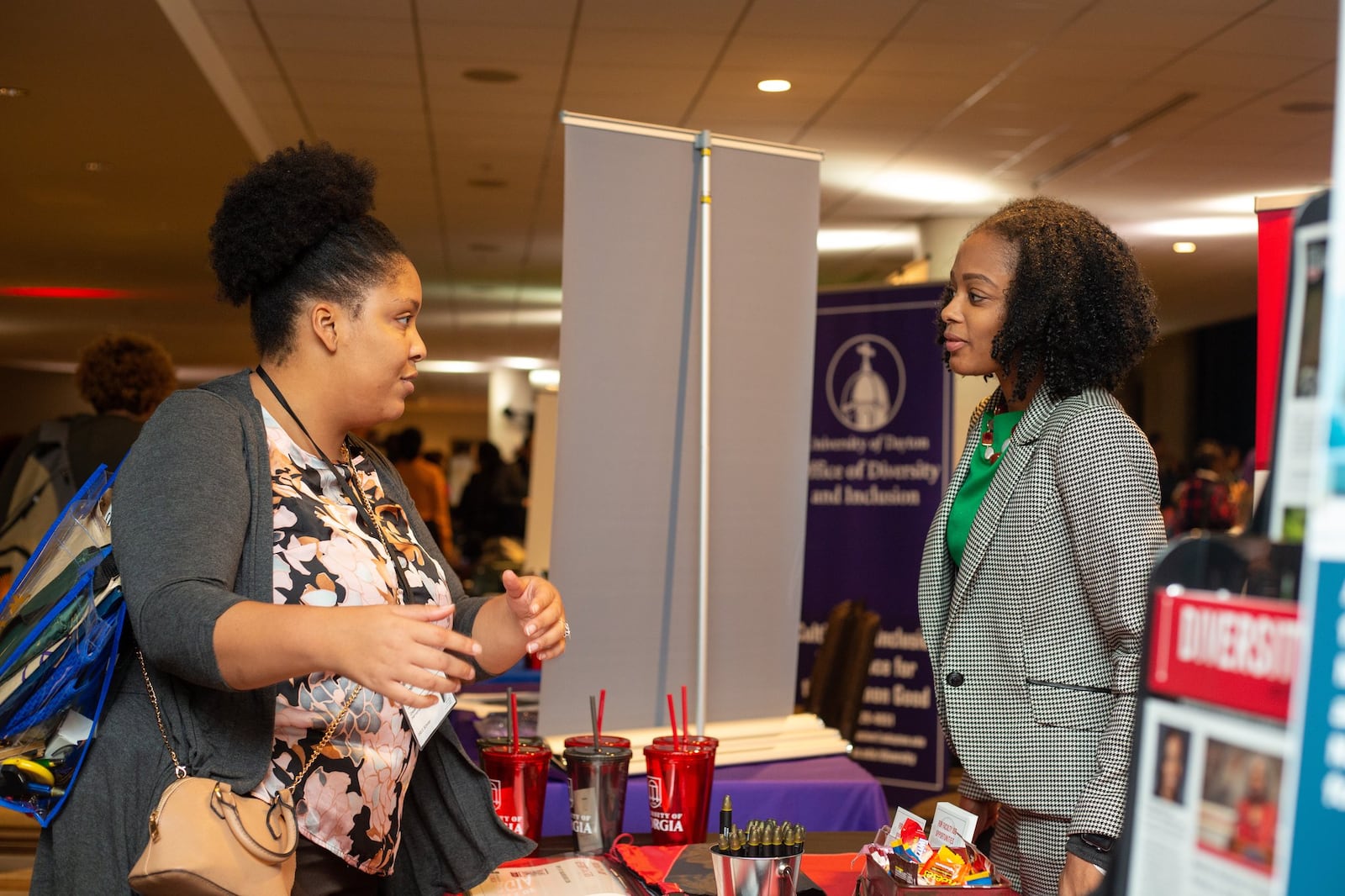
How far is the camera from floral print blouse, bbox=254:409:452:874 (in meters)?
1.29

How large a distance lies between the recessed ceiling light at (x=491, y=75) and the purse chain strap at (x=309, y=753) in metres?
4.49

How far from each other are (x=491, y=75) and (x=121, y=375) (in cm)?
219

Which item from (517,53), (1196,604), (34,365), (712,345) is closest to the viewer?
(1196,604)

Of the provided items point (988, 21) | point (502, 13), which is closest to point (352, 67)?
point (502, 13)

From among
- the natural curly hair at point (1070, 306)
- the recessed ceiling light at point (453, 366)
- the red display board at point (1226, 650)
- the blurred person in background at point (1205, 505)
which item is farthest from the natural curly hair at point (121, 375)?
the recessed ceiling light at point (453, 366)

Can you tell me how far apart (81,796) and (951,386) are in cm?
404

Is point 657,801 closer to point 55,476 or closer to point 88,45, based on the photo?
point 55,476

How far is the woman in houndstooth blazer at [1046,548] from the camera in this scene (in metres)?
1.37

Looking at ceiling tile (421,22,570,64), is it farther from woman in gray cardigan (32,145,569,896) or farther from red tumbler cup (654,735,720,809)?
red tumbler cup (654,735,720,809)

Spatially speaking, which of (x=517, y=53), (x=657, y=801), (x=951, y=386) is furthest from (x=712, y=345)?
(x=517, y=53)

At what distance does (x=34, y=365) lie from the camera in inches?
790

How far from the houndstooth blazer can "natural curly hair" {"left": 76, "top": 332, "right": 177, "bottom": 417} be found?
11.0 ft

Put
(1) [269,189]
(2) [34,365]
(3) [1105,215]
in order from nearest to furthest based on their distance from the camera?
(1) [269,189] < (3) [1105,215] < (2) [34,365]

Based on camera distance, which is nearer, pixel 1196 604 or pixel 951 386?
pixel 1196 604
